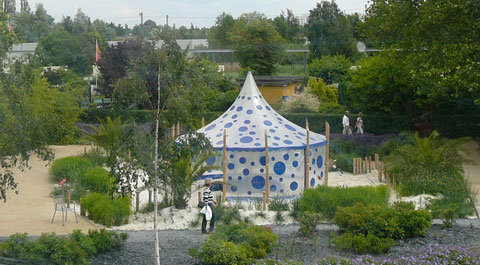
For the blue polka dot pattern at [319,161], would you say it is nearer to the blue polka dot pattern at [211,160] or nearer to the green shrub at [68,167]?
the blue polka dot pattern at [211,160]

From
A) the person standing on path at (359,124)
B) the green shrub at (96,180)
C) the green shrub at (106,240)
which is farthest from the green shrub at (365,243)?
the person standing on path at (359,124)

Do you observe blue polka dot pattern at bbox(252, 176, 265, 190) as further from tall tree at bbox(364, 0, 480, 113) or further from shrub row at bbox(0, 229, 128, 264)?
shrub row at bbox(0, 229, 128, 264)

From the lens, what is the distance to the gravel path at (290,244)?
440 inches

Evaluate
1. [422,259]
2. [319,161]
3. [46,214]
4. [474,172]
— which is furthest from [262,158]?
[474,172]

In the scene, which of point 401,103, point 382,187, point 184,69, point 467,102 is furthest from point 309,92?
point 184,69

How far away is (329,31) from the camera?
49.8m

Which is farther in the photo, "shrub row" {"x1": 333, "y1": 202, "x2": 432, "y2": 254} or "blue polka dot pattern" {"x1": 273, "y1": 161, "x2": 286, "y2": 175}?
"blue polka dot pattern" {"x1": 273, "y1": 161, "x2": 286, "y2": 175}

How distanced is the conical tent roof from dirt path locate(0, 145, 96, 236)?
4454mm

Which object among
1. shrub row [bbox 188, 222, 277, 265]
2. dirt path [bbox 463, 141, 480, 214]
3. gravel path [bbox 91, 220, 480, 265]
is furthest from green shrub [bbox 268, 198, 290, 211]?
dirt path [bbox 463, 141, 480, 214]

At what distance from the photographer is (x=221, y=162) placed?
18375mm

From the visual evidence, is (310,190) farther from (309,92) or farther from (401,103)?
(309,92)

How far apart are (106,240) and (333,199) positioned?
510 centimetres

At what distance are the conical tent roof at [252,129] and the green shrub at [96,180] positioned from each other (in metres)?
2.84

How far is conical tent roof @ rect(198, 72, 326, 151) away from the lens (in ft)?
58.7
